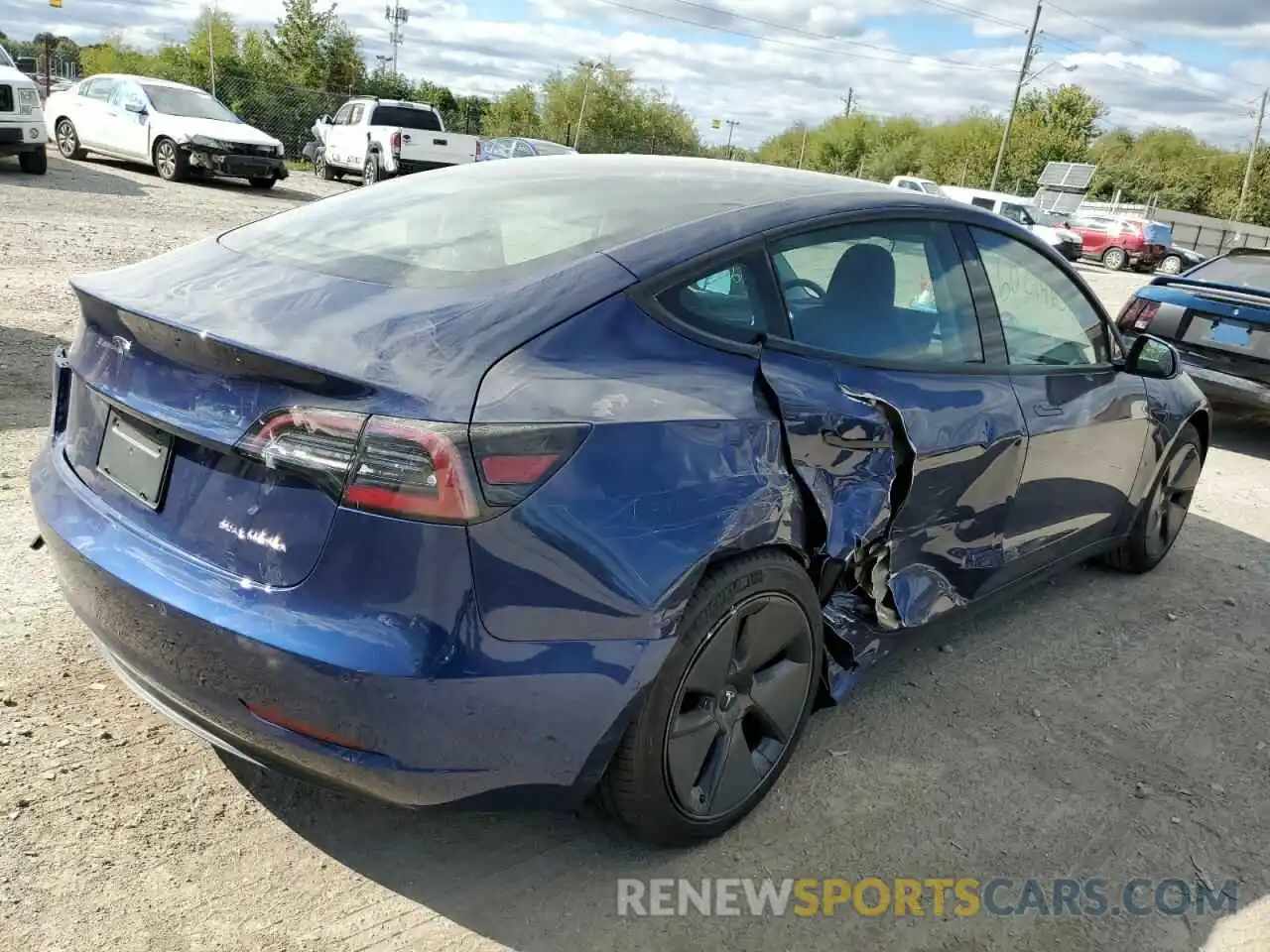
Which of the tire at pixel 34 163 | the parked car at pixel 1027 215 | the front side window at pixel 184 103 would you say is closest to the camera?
the tire at pixel 34 163

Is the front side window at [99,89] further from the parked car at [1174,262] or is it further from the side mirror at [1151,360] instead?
the parked car at [1174,262]

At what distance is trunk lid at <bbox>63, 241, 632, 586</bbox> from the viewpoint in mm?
2059

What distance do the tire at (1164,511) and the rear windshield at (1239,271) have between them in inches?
133

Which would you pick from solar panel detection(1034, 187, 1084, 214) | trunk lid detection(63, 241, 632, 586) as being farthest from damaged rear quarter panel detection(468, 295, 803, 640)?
solar panel detection(1034, 187, 1084, 214)

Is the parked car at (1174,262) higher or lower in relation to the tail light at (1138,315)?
lower

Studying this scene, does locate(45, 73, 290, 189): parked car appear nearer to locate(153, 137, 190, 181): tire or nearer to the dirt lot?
locate(153, 137, 190, 181): tire

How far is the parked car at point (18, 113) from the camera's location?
1404 centimetres

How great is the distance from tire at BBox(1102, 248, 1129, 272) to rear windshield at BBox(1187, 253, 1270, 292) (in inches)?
1012

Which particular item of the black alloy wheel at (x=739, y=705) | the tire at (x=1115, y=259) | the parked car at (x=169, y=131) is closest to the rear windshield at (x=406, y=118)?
the parked car at (x=169, y=131)

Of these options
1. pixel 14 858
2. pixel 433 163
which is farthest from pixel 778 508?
pixel 433 163

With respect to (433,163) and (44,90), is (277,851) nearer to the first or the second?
(433,163)

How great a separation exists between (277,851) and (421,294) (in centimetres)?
135

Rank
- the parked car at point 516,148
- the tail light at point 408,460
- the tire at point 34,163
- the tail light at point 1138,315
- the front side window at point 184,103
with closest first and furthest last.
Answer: the tail light at point 408,460 < the tail light at point 1138,315 < the tire at point 34,163 < the front side window at point 184,103 < the parked car at point 516,148

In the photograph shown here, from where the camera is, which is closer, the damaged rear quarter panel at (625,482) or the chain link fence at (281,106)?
the damaged rear quarter panel at (625,482)
